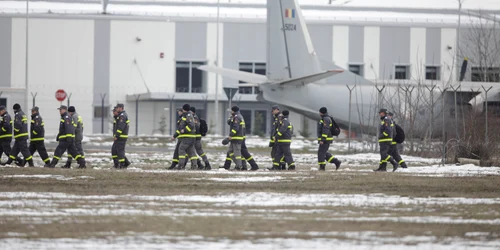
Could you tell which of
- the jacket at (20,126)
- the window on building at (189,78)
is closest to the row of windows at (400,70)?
the window on building at (189,78)

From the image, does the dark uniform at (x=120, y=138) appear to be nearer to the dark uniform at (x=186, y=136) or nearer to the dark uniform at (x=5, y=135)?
the dark uniform at (x=186, y=136)

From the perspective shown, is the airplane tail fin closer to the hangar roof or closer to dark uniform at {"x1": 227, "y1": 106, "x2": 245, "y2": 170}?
dark uniform at {"x1": 227, "y1": 106, "x2": 245, "y2": 170}

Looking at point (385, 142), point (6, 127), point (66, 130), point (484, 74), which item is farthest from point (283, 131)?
point (484, 74)

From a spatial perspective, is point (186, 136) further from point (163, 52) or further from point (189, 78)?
point (189, 78)

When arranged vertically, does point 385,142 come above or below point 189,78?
below

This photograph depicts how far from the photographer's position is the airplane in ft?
127

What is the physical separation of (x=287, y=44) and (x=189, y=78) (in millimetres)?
21877

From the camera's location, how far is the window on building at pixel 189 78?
6022cm

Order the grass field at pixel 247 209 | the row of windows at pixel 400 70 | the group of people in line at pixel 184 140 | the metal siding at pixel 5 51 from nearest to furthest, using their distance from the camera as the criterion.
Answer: the grass field at pixel 247 209, the group of people in line at pixel 184 140, the metal siding at pixel 5 51, the row of windows at pixel 400 70

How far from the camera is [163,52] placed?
195ft

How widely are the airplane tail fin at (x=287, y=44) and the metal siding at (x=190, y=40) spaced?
67.4 ft

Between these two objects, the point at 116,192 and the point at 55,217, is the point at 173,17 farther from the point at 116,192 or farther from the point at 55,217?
the point at 55,217

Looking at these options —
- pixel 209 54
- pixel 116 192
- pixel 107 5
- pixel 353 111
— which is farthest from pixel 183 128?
pixel 107 5

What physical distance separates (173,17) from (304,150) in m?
18.8
